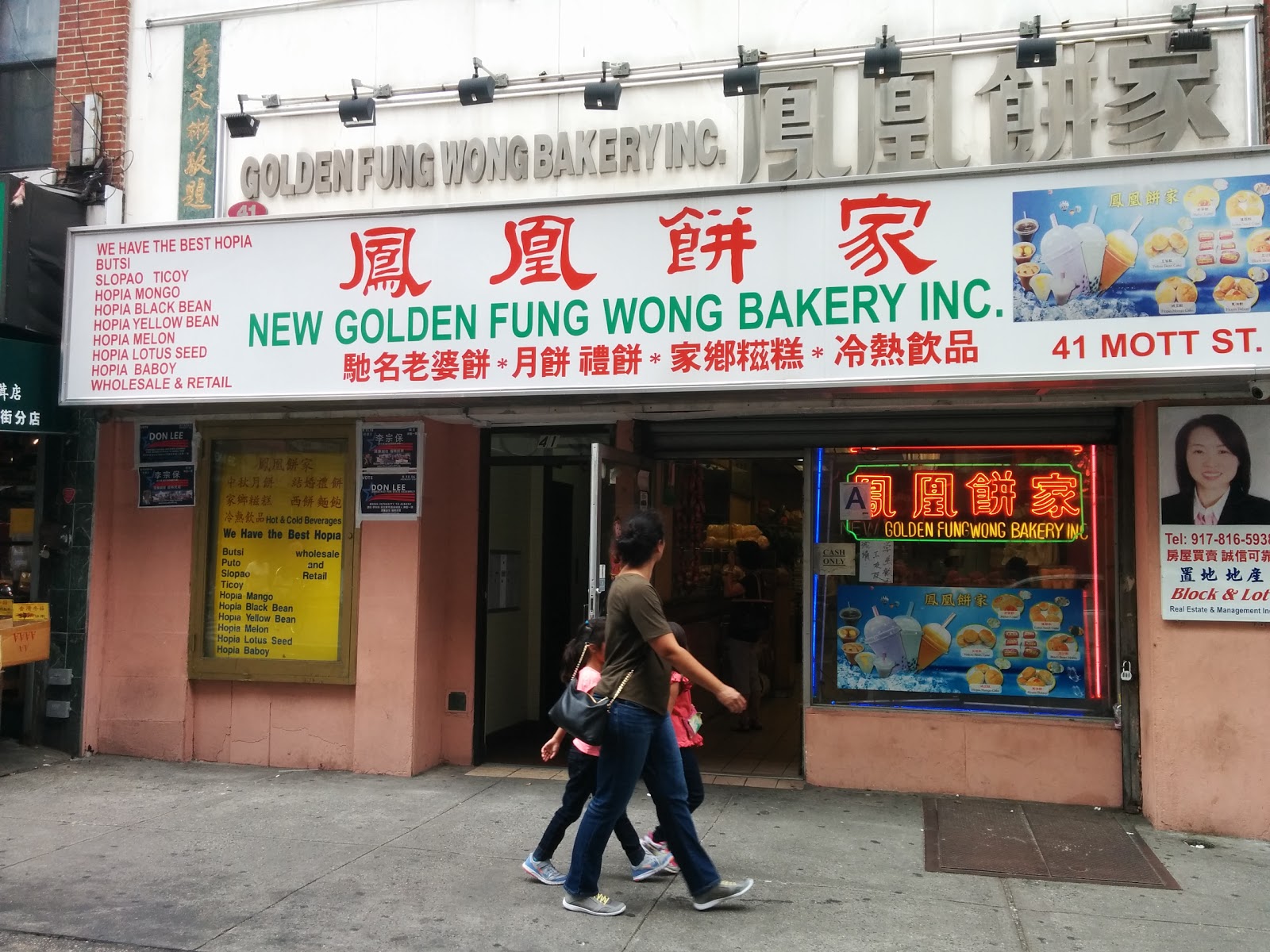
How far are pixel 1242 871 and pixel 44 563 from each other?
835cm

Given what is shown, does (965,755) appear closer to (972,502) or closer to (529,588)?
(972,502)

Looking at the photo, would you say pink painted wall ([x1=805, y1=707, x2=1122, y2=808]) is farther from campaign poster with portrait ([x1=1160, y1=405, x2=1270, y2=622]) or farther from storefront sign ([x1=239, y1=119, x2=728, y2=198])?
storefront sign ([x1=239, y1=119, x2=728, y2=198])

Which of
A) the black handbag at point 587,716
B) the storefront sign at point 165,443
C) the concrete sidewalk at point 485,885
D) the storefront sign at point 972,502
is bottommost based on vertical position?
the concrete sidewalk at point 485,885

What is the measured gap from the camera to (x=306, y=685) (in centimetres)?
830

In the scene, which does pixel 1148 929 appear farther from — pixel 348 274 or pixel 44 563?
pixel 44 563

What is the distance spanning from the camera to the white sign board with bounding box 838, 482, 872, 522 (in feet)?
25.7

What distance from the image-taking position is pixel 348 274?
738 cm

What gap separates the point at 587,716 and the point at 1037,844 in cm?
299

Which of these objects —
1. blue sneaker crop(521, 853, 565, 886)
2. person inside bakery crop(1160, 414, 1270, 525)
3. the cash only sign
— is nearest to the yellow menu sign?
the cash only sign

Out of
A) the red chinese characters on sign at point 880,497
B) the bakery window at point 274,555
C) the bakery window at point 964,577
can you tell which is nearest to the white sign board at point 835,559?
the bakery window at point 964,577

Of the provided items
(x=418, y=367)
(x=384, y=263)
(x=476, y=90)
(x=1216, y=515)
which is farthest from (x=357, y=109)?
(x=1216, y=515)

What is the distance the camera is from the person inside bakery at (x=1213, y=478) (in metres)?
6.59

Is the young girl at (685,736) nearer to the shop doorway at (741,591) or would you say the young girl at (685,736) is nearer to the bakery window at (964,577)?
the bakery window at (964,577)

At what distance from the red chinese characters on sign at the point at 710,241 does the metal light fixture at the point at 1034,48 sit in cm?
193
